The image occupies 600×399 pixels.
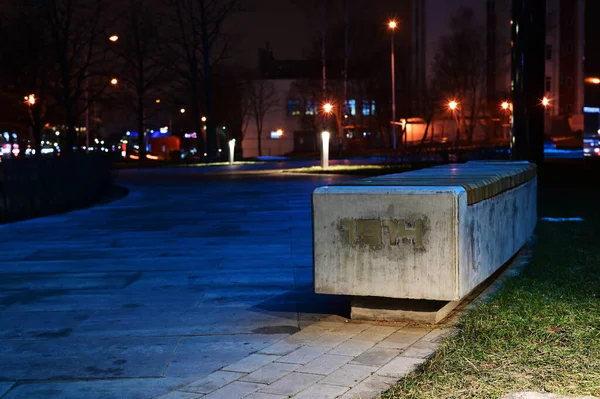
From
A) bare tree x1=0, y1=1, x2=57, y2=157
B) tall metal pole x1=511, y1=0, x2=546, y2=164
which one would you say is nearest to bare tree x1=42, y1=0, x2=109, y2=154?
bare tree x1=0, y1=1, x2=57, y2=157

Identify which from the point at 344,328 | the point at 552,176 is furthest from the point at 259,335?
the point at 552,176

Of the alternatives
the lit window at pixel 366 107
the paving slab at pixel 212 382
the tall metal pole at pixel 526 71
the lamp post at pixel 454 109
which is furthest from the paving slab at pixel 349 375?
the lit window at pixel 366 107

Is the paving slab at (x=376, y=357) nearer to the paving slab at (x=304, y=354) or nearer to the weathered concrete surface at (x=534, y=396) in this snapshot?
the paving slab at (x=304, y=354)

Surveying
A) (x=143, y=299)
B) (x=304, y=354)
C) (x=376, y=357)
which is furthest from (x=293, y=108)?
(x=376, y=357)

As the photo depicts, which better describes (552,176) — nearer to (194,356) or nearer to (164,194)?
(164,194)

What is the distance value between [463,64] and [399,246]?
72478mm

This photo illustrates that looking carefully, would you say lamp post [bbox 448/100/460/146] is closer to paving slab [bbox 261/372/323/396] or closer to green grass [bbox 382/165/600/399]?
green grass [bbox 382/165/600/399]

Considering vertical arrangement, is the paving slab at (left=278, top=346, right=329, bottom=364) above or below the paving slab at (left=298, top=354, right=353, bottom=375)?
below

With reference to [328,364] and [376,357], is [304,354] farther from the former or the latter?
[376,357]

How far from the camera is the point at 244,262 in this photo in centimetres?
1015

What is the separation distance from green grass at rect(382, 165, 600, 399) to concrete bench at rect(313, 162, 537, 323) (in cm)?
37

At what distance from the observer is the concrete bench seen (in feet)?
20.6

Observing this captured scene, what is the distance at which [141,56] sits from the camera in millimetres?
63469

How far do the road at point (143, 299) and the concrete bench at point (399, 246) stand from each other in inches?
23.6
